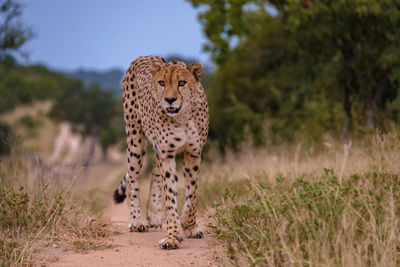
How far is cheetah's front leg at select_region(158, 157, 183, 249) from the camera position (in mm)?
4680

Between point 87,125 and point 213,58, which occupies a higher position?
point 213,58

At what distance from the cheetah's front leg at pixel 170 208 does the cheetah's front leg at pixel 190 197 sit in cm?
19

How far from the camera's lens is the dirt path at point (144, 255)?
4230 mm

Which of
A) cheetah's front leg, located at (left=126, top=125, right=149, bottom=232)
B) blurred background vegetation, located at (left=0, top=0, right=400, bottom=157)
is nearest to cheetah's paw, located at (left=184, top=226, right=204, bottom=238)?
cheetah's front leg, located at (left=126, top=125, right=149, bottom=232)

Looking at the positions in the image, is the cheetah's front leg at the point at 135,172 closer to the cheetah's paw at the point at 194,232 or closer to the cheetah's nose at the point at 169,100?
the cheetah's paw at the point at 194,232

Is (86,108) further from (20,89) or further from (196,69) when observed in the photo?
(196,69)

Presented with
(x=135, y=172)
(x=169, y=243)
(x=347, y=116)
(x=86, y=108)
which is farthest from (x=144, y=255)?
(x=86, y=108)

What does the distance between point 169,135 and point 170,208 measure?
26.4 inches

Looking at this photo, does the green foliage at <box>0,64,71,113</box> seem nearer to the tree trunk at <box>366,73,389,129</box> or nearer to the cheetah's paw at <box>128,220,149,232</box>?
the tree trunk at <box>366,73,389,129</box>

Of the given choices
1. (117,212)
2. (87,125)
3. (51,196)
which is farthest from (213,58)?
(87,125)

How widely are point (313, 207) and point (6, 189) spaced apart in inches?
119

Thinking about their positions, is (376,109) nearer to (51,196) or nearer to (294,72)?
(294,72)

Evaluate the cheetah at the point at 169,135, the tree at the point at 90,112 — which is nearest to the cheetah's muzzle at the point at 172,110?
the cheetah at the point at 169,135

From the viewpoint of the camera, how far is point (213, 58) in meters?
11.7
